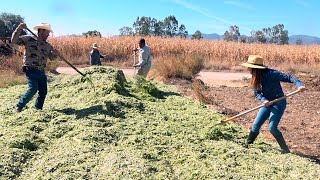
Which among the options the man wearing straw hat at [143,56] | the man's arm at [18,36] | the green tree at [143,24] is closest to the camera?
the man's arm at [18,36]

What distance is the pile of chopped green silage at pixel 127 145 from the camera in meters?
4.23

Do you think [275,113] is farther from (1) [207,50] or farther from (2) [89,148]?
(1) [207,50]

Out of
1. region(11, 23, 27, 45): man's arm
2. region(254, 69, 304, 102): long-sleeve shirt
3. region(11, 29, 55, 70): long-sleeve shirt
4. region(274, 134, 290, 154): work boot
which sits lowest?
region(274, 134, 290, 154): work boot

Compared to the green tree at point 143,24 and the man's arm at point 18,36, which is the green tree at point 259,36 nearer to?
the green tree at point 143,24

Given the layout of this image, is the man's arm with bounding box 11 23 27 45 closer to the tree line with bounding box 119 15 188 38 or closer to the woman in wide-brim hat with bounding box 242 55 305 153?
the woman in wide-brim hat with bounding box 242 55 305 153

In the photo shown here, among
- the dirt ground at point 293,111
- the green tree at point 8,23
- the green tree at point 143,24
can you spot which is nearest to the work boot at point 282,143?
the dirt ground at point 293,111

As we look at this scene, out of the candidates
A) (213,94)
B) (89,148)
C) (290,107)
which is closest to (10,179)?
(89,148)

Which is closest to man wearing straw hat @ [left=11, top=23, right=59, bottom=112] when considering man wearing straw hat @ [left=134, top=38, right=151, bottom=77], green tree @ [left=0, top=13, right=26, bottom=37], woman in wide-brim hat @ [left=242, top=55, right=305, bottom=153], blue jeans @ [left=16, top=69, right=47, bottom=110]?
blue jeans @ [left=16, top=69, right=47, bottom=110]

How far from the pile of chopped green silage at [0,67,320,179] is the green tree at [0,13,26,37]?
19.1 meters

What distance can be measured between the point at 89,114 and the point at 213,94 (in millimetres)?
5720

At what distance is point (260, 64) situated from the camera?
5.38m

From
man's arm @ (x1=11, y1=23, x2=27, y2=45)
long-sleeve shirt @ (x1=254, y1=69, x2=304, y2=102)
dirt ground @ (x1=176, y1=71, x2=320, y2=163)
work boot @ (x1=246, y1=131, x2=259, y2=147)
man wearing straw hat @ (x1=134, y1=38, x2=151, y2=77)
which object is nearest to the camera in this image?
long-sleeve shirt @ (x1=254, y1=69, x2=304, y2=102)

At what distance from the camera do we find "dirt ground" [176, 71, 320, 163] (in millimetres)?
6555

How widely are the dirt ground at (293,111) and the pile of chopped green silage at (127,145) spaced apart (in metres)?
0.97
